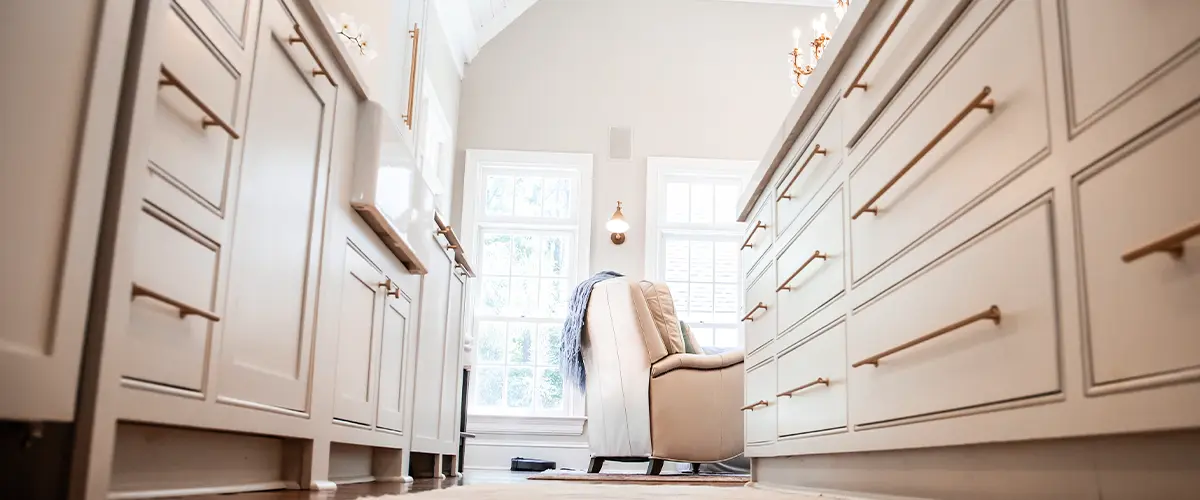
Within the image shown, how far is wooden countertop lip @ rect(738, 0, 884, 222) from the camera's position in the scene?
1911 mm

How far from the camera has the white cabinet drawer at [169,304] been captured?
1.23 meters

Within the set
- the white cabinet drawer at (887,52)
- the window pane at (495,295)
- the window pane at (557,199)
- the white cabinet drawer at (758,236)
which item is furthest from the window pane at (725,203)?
the white cabinet drawer at (887,52)

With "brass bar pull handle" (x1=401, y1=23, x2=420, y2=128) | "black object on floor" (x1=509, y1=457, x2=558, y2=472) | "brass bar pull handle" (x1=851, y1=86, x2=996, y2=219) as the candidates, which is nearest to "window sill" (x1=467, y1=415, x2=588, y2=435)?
"black object on floor" (x1=509, y1=457, x2=558, y2=472)

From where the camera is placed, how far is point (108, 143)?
1.13 meters

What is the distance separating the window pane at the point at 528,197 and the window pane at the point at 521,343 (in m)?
0.79

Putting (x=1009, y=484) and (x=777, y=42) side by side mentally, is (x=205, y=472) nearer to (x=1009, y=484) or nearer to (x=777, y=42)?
(x=1009, y=484)

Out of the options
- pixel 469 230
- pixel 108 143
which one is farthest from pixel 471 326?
pixel 108 143

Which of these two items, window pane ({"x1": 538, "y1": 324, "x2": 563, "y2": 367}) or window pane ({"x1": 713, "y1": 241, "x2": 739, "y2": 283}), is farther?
window pane ({"x1": 713, "y1": 241, "x2": 739, "y2": 283})

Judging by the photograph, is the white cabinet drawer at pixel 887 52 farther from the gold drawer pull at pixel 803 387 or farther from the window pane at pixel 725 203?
the window pane at pixel 725 203

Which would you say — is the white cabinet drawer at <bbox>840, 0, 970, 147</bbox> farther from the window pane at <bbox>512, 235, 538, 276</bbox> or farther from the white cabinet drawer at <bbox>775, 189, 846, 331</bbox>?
the window pane at <bbox>512, 235, 538, 276</bbox>

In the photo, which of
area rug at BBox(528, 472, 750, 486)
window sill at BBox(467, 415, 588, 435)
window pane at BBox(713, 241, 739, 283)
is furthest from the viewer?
window pane at BBox(713, 241, 739, 283)

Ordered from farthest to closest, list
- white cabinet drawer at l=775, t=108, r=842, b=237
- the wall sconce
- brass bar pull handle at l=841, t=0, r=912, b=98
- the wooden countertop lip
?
the wall sconce, white cabinet drawer at l=775, t=108, r=842, b=237, the wooden countertop lip, brass bar pull handle at l=841, t=0, r=912, b=98

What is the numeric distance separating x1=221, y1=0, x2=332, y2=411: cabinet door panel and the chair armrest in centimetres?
261

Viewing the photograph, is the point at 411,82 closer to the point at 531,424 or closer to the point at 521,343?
the point at 521,343
